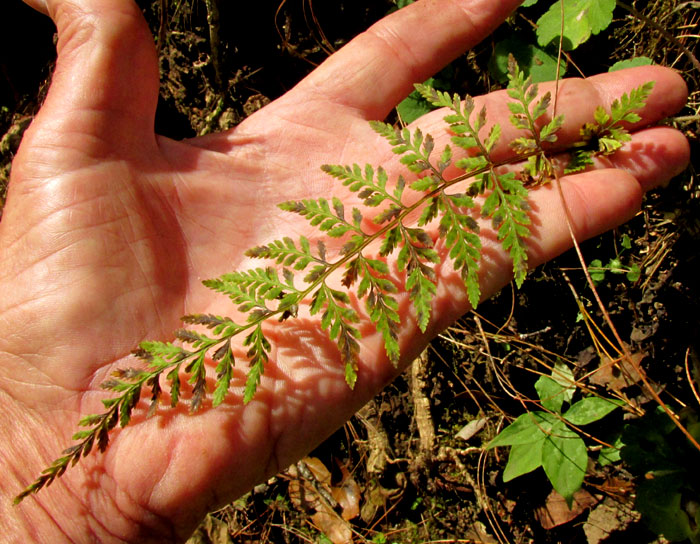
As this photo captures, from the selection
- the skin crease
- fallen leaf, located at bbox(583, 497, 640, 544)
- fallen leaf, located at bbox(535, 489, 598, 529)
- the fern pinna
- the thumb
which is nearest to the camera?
the fern pinna

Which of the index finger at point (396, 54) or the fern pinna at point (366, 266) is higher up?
the index finger at point (396, 54)

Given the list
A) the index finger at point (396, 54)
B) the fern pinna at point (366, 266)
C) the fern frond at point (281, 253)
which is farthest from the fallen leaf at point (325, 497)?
the index finger at point (396, 54)

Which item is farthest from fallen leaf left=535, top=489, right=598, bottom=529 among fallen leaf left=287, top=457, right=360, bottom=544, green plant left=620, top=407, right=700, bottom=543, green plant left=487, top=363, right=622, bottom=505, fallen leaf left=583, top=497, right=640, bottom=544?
fallen leaf left=287, top=457, right=360, bottom=544

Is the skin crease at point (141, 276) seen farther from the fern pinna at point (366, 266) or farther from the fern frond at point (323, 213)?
the fern frond at point (323, 213)

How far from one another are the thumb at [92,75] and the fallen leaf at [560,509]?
3.60m

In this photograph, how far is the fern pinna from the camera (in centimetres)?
226

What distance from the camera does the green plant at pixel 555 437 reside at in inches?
112

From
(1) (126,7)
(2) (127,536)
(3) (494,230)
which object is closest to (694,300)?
(3) (494,230)

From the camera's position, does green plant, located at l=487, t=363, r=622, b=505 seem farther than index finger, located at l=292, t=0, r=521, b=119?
No

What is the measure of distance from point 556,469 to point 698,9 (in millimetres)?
3113

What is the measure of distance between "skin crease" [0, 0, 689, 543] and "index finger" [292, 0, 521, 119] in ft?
0.20

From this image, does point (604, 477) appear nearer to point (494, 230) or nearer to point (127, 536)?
point (494, 230)

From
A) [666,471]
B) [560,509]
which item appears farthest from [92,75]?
[560,509]

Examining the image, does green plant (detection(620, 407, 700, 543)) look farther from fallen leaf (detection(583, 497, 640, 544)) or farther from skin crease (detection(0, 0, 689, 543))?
skin crease (detection(0, 0, 689, 543))
